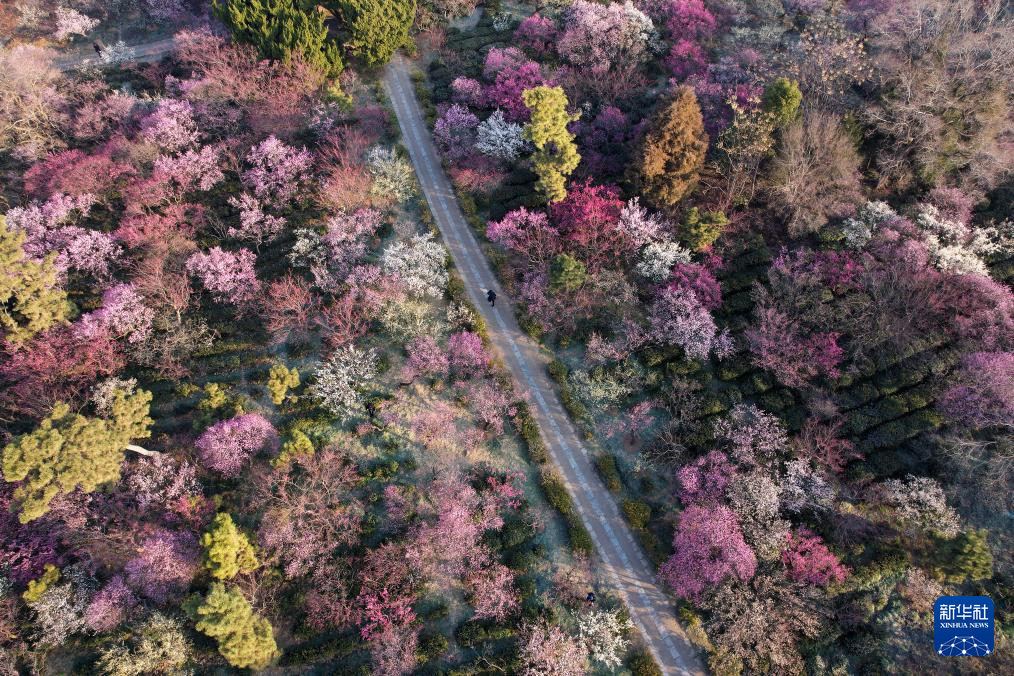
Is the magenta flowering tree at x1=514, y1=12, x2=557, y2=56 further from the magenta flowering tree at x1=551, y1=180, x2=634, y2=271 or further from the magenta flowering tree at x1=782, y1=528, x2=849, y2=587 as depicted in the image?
the magenta flowering tree at x1=782, y1=528, x2=849, y2=587

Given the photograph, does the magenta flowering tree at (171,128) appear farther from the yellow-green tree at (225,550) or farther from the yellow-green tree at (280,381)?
the yellow-green tree at (225,550)

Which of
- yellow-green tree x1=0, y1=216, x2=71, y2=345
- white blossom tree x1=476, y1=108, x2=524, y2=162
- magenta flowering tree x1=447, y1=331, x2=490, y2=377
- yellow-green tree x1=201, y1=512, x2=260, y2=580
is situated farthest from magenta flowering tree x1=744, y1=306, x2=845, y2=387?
yellow-green tree x1=0, y1=216, x2=71, y2=345

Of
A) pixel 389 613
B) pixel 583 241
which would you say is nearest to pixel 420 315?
pixel 583 241

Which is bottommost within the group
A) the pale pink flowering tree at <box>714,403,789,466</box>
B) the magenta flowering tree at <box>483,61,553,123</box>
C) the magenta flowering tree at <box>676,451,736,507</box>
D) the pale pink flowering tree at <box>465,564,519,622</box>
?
the pale pink flowering tree at <box>465,564,519,622</box>

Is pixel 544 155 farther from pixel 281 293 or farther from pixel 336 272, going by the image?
pixel 281 293

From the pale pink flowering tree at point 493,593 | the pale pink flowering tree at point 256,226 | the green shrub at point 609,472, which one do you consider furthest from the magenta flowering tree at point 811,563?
the pale pink flowering tree at point 256,226

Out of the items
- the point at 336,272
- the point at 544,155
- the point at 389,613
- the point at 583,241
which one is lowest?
the point at 389,613
